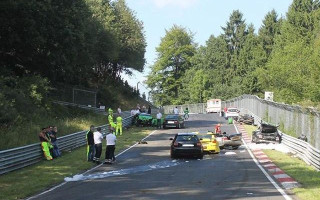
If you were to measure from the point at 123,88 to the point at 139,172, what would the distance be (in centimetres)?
6035

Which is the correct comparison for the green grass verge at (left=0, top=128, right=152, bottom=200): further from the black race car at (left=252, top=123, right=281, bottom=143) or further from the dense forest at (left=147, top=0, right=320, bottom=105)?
the dense forest at (left=147, top=0, right=320, bottom=105)

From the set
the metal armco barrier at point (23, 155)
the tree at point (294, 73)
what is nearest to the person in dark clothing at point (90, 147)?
the metal armco barrier at point (23, 155)

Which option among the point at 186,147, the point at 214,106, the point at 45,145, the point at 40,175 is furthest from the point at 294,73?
the point at 40,175

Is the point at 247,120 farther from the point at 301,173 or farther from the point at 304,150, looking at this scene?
the point at 301,173

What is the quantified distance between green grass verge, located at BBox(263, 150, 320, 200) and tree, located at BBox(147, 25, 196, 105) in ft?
296

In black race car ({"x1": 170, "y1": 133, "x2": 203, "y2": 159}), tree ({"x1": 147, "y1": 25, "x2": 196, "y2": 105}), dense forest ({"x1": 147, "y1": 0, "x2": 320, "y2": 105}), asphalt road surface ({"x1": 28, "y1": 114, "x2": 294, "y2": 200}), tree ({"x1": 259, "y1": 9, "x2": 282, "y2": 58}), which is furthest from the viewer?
tree ({"x1": 147, "y1": 25, "x2": 196, "y2": 105})

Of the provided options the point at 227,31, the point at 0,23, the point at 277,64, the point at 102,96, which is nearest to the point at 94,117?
Result: the point at 0,23

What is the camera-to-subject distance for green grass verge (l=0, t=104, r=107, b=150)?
2312cm

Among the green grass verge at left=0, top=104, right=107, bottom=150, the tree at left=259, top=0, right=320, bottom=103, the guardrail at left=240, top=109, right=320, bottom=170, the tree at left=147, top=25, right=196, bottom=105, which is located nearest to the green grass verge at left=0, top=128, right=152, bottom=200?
the green grass verge at left=0, top=104, right=107, bottom=150

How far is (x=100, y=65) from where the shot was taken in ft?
247

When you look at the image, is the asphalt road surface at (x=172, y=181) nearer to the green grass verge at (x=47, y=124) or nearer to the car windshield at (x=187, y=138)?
the car windshield at (x=187, y=138)

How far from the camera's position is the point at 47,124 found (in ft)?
98.6

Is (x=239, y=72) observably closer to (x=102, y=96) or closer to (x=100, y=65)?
(x=100, y=65)

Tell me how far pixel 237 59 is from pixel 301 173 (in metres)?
90.3
